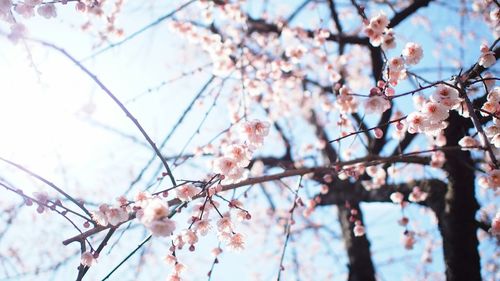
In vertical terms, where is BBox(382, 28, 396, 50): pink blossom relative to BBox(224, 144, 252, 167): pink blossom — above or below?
above

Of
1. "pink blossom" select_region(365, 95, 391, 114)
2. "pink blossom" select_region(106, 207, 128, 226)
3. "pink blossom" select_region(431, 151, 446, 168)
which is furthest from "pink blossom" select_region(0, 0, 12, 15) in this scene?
"pink blossom" select_region(431, 151, 446, 168)

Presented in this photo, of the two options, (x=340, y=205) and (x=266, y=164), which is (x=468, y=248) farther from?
(x=266, y=164)

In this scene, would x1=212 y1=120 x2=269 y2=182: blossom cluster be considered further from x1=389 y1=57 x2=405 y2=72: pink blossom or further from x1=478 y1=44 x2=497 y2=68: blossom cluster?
x1=478 y1=44 x2=497 y2=68: blossom cluster

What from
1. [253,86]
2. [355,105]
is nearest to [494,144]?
[355,105]

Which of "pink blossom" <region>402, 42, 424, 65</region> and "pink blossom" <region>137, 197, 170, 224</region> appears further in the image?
"pink blossom" <region>402, 42, 424, 65</region>

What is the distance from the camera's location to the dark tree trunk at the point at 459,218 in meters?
3.45

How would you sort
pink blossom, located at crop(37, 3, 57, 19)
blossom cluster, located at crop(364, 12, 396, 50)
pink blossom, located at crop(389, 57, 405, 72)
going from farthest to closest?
blossom cluster, located at crop(364, 12, 396, 50)
pink blossom, located at crop(37, 3, 57, 19)
pink blossom, located at crop(389, 57, 405, 72)

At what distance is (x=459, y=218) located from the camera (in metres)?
3.60

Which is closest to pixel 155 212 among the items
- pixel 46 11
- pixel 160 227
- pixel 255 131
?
pixel 160 227

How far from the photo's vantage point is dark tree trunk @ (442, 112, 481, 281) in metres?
3.45

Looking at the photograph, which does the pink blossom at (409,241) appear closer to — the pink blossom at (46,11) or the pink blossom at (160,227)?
the pink blossom at (160,227)

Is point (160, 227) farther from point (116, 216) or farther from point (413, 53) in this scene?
point (413, 53)

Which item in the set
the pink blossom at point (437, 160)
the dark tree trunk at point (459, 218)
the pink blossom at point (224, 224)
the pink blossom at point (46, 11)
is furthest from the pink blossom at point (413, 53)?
the pink blossom at point (46, 11)

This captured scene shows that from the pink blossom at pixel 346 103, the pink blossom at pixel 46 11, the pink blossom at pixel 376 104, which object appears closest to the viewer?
the pink blossom at pixel 376 104
